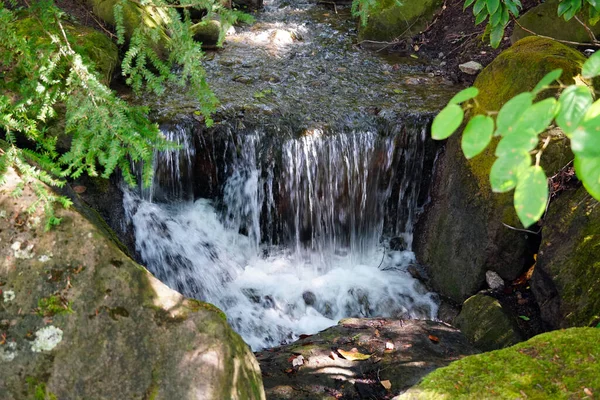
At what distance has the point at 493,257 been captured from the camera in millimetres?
5172

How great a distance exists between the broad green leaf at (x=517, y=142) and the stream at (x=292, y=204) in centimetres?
480

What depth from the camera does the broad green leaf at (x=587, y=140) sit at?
102 cm

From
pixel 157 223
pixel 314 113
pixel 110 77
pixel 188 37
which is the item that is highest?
pixel 188 37

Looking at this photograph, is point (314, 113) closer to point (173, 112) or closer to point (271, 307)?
point (173, 112)

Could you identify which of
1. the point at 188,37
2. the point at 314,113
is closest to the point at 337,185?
the point at 314,113

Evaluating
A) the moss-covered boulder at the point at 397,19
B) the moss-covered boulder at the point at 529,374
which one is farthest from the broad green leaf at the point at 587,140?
the moss-covered boulder at the point at 397,19

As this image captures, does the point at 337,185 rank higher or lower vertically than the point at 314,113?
lower

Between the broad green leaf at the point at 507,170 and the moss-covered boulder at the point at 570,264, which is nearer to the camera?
the broad green leaf at the point at 507,170

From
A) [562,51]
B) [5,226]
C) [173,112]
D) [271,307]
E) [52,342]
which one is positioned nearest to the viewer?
[52,342]

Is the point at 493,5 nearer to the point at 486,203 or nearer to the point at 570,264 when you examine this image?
the point at 486,203

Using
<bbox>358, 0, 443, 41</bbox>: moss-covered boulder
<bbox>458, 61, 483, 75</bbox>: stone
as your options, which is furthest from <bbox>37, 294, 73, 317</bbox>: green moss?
<bbox>358, 0, 443, 41</bbox>: moss-covered boulder

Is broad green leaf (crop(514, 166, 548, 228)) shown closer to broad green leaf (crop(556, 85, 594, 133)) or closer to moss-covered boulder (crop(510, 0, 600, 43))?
broad green leaf (crop(556, 85, 594, 133))

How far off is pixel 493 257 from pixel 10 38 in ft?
15.2

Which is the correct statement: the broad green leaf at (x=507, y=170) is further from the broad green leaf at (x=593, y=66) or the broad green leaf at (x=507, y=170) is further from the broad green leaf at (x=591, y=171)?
the broad green leaf at (x=593, y=66)
